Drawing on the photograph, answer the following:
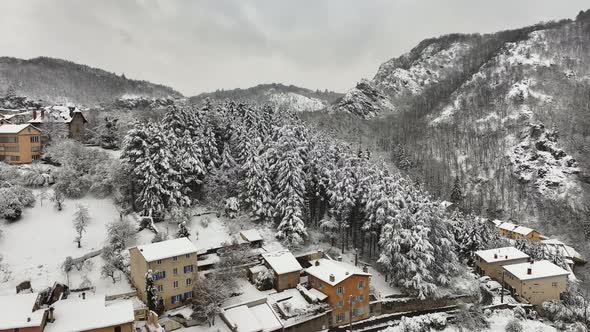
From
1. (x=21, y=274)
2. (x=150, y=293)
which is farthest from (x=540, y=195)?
(x=21, y=274)

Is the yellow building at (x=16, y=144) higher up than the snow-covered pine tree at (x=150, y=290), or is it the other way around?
the yellow building at (x=16, y=144)

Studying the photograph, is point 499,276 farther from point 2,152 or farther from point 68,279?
point 2,152

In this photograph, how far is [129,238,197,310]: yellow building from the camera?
33906 millimetres

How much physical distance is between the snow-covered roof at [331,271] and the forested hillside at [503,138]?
60938mm

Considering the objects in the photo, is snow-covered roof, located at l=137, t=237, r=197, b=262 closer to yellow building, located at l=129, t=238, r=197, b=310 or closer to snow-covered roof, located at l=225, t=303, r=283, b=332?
yellow building, located at l=129, t=238, r=197, b=310

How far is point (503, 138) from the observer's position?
142 metres

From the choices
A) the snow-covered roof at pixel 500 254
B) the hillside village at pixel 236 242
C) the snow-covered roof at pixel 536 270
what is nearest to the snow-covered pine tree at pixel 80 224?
the hillside village at pixel 236 242

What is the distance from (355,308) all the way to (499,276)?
2536cm

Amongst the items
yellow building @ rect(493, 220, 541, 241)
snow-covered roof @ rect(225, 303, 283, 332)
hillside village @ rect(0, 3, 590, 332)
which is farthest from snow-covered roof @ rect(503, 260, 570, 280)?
yellow building @ rect(493, 220, 541, 241)

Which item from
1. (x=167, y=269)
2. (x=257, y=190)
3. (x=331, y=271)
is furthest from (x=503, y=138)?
(x=167, y=269)

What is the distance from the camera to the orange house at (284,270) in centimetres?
3922

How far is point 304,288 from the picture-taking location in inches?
1534

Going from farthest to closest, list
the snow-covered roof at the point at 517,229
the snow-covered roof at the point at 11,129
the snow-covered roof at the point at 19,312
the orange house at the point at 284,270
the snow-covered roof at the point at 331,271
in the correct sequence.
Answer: the snow-covered roof at the point at 517,229 → the snow-covered roof at the point at 11,129 → the orange house at the point at 284,270 → the snow-covered roof at the point at 331,271 → the snow-covered roof at the point at 19,312

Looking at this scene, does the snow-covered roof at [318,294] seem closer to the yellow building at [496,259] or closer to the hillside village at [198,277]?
the hillside village at [198,277]
